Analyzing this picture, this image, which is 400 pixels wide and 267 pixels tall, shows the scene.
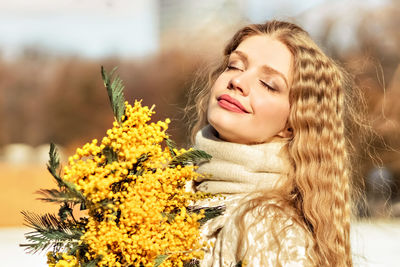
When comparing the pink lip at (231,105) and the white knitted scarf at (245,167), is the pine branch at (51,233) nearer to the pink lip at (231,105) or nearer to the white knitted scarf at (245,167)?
the white knitted scarf at (245,167)

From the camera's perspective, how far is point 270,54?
2.07 m

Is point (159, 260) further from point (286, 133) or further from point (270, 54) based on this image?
point (270, 54)

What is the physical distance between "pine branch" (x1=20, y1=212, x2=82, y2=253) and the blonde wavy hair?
1.85 ft

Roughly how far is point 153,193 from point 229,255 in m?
0.37

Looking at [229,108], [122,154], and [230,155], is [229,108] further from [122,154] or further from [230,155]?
[122,154]

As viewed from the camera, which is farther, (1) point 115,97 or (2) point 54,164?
(1) point 115,97

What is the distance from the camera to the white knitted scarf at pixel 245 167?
6.52ft

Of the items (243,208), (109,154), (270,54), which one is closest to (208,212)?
(243,208)

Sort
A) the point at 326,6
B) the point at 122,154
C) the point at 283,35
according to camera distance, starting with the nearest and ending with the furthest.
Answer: the point at 122,154
the point at 283,35
the point at 326,6

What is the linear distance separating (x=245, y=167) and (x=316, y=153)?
0.92 ft

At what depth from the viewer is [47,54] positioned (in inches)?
527

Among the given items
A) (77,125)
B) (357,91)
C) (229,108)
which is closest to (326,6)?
(77,125)

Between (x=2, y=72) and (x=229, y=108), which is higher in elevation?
(x=2, y=72)

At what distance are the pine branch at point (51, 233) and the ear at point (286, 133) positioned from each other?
838 mm
